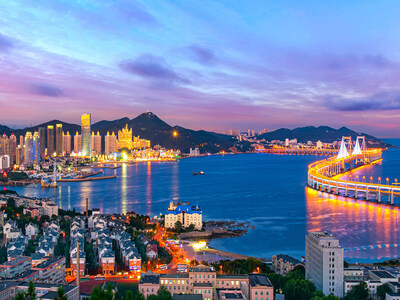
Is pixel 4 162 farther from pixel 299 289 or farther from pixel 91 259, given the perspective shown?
pixel 299 289

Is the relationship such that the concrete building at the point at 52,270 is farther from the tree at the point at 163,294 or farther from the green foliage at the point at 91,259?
the tree at the point at 163,294

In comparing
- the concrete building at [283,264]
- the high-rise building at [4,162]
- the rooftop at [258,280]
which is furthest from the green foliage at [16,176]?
the rooftop at [258,280]

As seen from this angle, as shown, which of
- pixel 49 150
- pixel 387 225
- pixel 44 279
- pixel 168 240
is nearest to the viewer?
pixel 44 279

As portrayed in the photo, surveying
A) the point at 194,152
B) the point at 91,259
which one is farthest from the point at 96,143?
the point at 91,259

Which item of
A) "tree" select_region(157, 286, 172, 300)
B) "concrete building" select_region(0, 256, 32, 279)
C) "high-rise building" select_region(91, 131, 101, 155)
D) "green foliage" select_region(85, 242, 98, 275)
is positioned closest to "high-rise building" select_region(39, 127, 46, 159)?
"high-rise building" select_region(91, 131, 101, 155)

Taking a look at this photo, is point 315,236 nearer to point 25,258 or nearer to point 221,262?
point 221,262

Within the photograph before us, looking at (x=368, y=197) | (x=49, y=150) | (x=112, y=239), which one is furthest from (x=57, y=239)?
(x=49, y=150)
